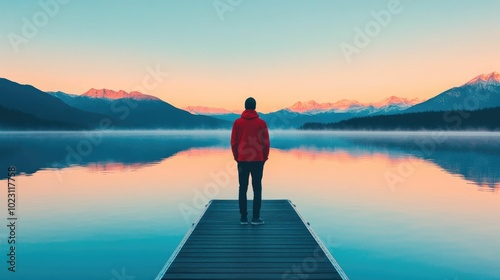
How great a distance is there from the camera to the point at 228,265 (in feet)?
25.4

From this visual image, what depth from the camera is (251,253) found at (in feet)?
27.8

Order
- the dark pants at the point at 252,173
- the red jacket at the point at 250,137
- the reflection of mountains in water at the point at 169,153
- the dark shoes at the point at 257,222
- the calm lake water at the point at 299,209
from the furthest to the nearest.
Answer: the reflection of mountains in water at the point at 169,153, the dark shoes at the point at 257,222, the calm lake water at the point at 299,209, the dark pants at the point at 252,173, the red jacket at the point at 250,137

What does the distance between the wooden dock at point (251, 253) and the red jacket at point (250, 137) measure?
6.65 ft

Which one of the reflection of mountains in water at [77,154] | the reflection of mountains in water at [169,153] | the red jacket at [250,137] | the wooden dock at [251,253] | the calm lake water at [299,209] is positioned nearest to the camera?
the wooden dock at [251,253]

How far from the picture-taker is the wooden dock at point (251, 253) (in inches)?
288

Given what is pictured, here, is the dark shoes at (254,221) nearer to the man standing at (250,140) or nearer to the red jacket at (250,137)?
the man standing at (250,140)

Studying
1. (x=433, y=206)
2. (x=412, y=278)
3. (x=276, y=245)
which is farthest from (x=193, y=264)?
(x=433, y=206)

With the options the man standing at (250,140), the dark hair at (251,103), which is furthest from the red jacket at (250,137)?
the dark hair at (251,103)

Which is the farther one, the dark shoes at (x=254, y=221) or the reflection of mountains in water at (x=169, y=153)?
the reflection of mountains in water at (x=169, y=153)

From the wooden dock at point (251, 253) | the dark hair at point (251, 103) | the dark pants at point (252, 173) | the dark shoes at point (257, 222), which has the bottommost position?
the wooden dock at point (251, 253)

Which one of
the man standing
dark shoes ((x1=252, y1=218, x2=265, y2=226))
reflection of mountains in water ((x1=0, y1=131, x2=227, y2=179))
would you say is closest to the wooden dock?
dark shoes ((x1=252, y1=218, x2=265, y2=226))

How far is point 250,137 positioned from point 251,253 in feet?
9.28

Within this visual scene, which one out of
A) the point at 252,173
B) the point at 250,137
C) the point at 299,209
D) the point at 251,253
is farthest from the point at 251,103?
the point at 299,209

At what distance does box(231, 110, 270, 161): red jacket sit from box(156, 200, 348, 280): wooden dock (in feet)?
6.65
